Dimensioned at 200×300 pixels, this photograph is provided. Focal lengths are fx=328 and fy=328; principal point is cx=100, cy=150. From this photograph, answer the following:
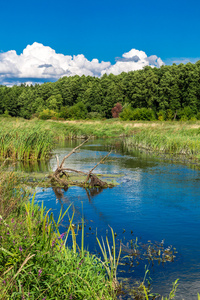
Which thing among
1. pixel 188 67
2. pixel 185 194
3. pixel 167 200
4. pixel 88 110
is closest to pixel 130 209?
pixel 167 200

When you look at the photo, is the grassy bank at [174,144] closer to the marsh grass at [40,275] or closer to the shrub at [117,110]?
the marsh grass at [40,275]

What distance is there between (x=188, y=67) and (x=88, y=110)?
2643cm

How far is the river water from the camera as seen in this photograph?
5129 millimetres

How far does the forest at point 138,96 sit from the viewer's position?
64.2 metres

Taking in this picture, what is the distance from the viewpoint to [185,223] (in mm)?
7523

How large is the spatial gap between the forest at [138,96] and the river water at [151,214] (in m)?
40.6

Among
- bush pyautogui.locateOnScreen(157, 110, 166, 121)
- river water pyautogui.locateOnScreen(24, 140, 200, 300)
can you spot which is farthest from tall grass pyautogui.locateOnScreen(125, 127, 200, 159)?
bush pyautogui.locateOnScreen(157, 110, 166, 121)

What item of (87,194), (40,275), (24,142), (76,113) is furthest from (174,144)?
(76,113)

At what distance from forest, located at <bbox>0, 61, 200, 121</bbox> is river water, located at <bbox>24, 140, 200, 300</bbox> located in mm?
40640

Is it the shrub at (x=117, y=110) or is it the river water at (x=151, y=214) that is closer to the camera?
the river water at (x=151, y=214)

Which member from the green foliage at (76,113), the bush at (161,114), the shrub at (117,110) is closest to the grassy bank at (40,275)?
the bush at (161,114)

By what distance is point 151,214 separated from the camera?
26.8ft

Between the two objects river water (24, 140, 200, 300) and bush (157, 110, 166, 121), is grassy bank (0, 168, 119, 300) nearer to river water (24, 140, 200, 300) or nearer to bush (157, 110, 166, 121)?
river water (24, 140, 200, 300)

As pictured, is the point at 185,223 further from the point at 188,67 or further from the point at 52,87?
the point at 52,87
